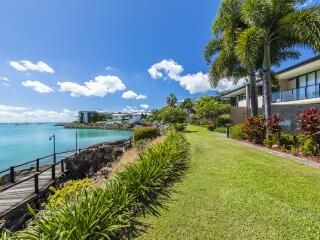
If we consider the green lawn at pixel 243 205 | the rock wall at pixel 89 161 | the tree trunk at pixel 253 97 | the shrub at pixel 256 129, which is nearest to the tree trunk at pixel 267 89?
the shrub at pixel 256 129

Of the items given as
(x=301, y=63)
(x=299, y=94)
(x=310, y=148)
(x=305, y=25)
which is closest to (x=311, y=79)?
(x=299, y=94)

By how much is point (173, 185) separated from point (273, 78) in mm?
19228

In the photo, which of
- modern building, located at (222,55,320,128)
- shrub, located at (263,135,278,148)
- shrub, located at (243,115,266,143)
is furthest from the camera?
modern building, located at (222,55,320,128)

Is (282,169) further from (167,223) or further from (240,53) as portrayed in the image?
(240,53)

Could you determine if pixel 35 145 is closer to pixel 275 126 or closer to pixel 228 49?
pixel 228 49

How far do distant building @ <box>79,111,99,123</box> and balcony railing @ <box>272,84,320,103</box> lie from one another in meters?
118

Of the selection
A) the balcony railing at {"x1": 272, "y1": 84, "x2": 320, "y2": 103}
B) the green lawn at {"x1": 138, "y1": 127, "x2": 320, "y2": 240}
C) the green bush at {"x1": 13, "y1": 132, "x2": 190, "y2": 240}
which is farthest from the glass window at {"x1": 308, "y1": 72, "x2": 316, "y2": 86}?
the green bush at {"x1": 13, "y1": 132, "x2": 190, "y2": 240}

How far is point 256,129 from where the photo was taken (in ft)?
48.4

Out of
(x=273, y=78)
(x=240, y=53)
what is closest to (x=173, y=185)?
(x=240, y=53)

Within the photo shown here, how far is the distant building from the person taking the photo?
131 m

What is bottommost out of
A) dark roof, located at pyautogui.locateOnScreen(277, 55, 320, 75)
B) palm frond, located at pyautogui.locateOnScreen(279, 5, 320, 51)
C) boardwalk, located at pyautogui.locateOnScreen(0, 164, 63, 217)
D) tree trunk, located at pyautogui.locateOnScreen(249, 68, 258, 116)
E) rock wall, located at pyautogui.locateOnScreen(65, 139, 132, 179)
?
boardwalk, located at pyautogui.locateOnScreen(0, 164, 63, 217)

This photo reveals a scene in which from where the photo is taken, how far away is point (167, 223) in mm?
4809

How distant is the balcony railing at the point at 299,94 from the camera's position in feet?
61.0

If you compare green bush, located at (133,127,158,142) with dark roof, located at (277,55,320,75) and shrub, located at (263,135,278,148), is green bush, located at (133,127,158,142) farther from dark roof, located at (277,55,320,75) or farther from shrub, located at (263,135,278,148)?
dark roof, located at (277,55,320,75)
